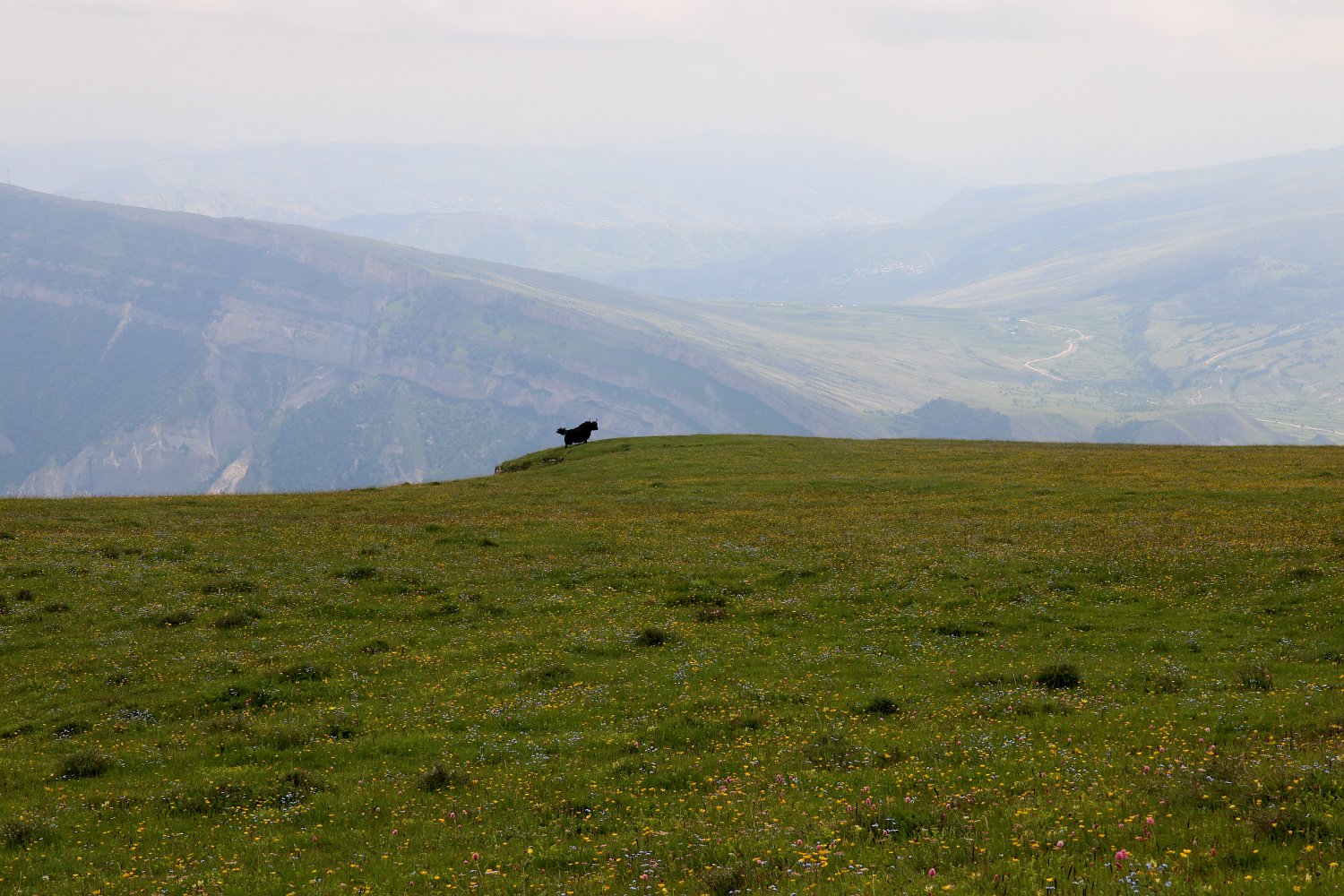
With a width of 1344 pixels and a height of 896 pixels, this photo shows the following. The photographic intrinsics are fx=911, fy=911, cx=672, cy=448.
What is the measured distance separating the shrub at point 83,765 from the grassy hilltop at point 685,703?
0.25ft

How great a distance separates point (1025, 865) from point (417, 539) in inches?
1366

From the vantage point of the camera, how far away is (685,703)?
66.3ft

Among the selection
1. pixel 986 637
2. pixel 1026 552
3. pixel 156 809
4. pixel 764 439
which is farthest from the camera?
pixel 764 439

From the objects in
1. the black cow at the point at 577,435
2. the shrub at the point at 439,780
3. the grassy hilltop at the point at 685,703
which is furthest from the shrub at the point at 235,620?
the black cow at the point at 577,435

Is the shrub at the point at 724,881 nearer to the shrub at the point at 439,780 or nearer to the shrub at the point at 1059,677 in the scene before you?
the shrub at the point at 439,780

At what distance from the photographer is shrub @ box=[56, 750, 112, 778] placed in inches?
680

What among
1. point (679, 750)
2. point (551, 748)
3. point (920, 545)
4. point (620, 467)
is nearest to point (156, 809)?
point (551, 748)

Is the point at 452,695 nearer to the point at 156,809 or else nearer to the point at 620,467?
the point at 156,809

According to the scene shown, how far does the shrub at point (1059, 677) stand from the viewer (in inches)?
799

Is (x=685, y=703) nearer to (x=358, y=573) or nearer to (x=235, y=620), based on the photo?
(x=235, y=620)

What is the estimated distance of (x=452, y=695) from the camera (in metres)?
21.7

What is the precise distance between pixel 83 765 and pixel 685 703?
1189 cm

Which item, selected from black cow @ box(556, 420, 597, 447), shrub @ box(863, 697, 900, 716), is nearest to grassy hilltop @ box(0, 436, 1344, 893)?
shrub @ box(863, 697, 900, 716)

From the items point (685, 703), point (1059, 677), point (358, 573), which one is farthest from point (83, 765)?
point (1059, 677)
